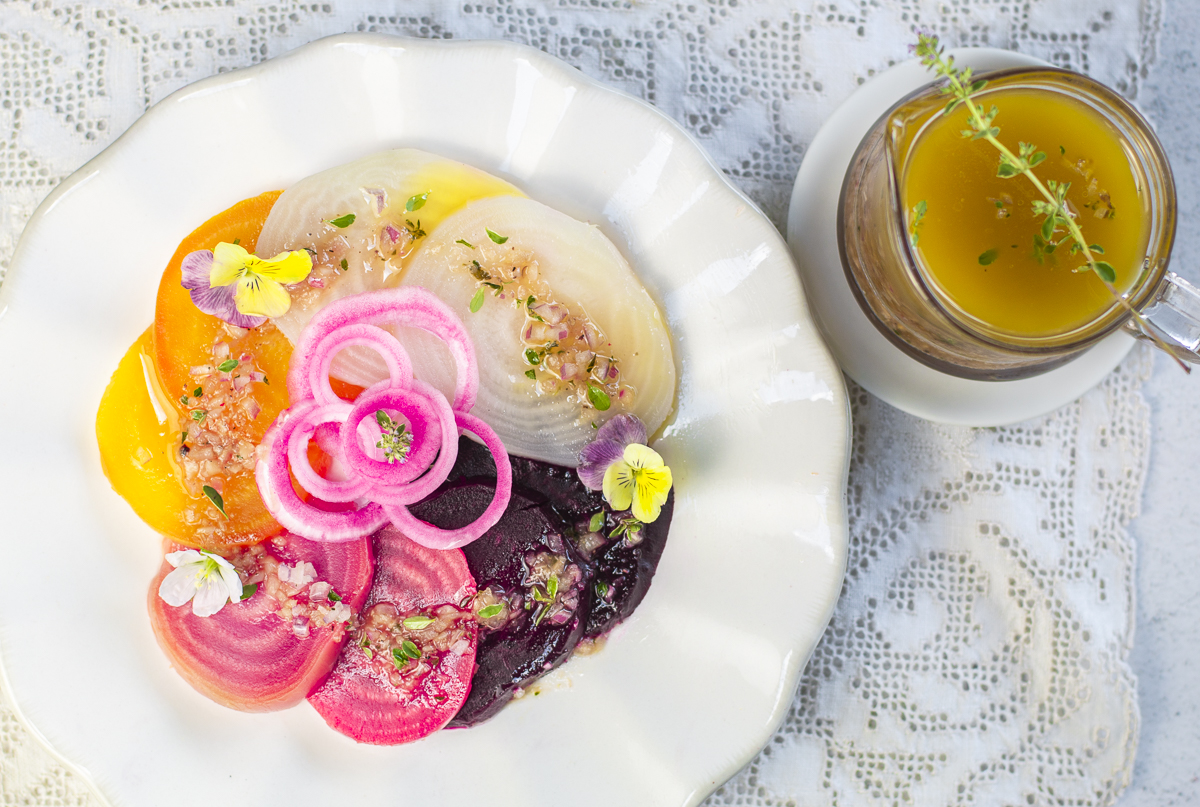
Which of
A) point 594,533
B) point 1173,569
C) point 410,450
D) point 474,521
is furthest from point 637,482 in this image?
point 1173,569

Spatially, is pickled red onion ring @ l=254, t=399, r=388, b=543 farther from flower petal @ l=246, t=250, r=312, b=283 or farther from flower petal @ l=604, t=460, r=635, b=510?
flower petal @ l=604, t=460, r=635, b=510

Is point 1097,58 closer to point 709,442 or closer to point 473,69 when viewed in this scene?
point 709,442

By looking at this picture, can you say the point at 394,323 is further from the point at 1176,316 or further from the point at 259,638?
the point at 1176,316

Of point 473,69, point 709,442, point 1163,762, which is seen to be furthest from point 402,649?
point 1163,762

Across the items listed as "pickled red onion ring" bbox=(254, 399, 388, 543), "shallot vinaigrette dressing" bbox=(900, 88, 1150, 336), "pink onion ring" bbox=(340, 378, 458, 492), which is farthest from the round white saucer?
"pickled red onion ring" bbox=(254, 399, 388, 543)

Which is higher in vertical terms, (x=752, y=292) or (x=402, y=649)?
(x=752, y=292)
